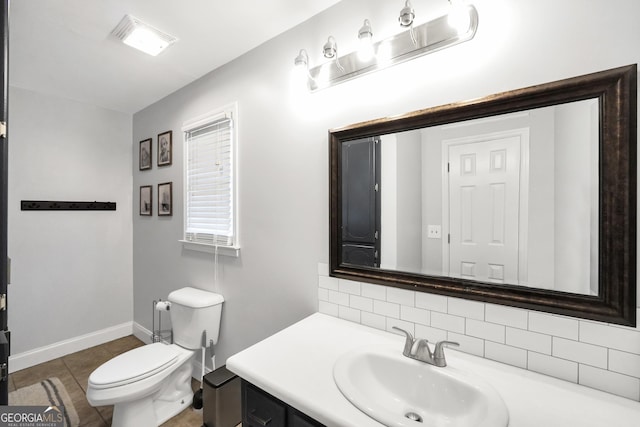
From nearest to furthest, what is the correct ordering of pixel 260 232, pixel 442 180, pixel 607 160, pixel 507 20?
1. pixel 607 160
2. pixel 507 20
3. pixel 442 180
4. pixel 260 232

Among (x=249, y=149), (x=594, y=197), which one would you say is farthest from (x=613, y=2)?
(x=249, y=149)

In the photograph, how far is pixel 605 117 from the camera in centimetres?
83

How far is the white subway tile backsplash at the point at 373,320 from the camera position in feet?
4.24

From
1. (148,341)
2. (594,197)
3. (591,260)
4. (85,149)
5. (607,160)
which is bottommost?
(148,341)

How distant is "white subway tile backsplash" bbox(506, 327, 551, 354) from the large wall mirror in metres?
0.10

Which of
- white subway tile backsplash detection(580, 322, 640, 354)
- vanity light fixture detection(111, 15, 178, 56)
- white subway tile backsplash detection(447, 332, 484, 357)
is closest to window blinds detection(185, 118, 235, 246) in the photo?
vanity light fixture detection(111, 15, 178, 56)

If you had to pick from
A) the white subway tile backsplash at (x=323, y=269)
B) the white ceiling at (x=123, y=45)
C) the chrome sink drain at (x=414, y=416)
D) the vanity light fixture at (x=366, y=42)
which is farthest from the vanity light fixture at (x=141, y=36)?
the chrome sink drain at (x=414, y=416)

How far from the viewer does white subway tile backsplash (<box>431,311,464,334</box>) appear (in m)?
1.09

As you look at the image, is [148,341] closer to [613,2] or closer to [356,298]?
[356,298]

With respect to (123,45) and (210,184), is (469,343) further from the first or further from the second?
(123,45)

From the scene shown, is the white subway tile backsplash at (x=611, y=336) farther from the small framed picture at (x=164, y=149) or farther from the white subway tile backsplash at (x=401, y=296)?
the small framed picture at (x=164, y=149)

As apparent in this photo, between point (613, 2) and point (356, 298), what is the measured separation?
1359 mm

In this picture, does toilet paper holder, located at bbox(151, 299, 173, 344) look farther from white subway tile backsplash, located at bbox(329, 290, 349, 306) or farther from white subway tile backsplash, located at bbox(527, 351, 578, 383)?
white subway tile backsplash, located at bbox(527, 351, 578, 383)

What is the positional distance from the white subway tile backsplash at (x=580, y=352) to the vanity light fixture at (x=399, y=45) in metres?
1.09
